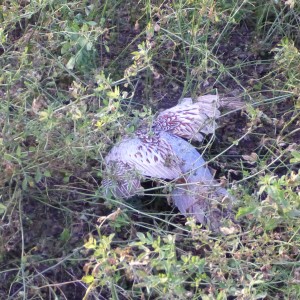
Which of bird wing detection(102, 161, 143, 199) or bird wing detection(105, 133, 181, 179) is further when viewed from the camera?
bird wing detection(105, 133, 181, 179)

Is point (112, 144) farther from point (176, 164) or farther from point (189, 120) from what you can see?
point (189, 120)

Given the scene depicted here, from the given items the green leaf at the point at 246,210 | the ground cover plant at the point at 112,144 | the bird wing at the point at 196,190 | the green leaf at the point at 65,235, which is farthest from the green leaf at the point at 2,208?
the green leaf at the point at 246,210

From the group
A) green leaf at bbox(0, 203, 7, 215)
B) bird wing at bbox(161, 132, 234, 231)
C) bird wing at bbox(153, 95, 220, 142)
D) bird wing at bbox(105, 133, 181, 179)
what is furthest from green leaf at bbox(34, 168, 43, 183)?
bird wing at bbox(153, 95, 220, 142)

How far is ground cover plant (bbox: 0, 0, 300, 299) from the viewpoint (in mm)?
1714

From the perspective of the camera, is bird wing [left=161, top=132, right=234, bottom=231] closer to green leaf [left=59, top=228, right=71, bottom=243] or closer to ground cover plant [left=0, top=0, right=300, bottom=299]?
ground cover plant [left=0, top=0, right=300, bottom=299]

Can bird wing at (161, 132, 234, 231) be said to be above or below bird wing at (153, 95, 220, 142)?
below

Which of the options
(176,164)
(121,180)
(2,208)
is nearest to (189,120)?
(176,164)

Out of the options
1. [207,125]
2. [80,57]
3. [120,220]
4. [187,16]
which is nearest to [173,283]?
[120,220]

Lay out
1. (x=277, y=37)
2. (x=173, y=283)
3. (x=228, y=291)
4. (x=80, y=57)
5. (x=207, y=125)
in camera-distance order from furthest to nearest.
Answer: (x=277, y=37) → (x=80, y=57) → (x=207, y=125) → (x=228, y=291) → (x=173, y=283)

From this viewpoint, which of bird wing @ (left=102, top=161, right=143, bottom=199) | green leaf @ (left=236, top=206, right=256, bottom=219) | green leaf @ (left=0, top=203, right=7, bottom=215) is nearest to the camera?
green leaf @ (left=236, top=206, right=256, bottom=219)

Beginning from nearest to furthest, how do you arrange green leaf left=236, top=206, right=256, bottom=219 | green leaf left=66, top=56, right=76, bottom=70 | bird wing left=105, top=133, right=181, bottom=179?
green leaf left=236, top=206, right=256, bottom=219 → bird wing left=105, top=133, right=181, bottom=179 → green leaf left=66, top=56, right=76, bottom=70

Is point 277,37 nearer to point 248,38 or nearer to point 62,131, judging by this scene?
point 248,38

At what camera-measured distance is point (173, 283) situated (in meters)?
1.55

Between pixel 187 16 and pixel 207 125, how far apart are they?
57 cm
